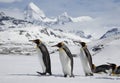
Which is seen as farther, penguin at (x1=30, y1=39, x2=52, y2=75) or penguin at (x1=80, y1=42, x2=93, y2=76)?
penguin at (x1=80, y1=42, x2=93, y2=76)

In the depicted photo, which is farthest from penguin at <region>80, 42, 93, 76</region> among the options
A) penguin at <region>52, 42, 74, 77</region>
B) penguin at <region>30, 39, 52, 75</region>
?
penguin at <region>30, 39, 52, 75</region>

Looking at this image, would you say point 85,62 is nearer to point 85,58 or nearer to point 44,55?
point 85,58

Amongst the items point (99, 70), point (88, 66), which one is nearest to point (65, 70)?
point (88, 66)

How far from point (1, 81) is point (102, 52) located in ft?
118

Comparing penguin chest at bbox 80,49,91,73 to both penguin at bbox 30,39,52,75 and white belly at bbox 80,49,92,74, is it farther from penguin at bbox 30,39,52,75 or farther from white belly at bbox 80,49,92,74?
penguin at bbox 30,39,52,75

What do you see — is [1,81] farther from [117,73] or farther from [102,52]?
[102,52]

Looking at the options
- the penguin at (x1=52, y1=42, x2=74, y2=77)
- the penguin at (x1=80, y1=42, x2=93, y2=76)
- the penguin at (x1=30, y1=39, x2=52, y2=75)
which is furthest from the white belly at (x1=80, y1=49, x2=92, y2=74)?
the penguin at (x1=30, y1=39, x2=52, y2=75)

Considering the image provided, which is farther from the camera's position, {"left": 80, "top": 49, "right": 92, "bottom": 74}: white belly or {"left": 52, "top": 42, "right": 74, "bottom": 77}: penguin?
{"left": 80, "top": 49, "right": 92, "bottom": 74}: white belly

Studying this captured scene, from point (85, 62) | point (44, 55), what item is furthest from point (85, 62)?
point (44, 55)

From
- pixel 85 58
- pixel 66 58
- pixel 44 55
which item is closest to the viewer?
pixel 66 58

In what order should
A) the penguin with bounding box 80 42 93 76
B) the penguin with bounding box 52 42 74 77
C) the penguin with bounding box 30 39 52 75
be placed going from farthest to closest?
the penguin with bounding box 80 42 93 76, the penguin with bounding box 30 39 52 75, the penguin with bounding box 52 42 74 77

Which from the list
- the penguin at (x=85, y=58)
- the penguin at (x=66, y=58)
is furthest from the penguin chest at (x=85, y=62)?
the penguin at (x=66, y=58)

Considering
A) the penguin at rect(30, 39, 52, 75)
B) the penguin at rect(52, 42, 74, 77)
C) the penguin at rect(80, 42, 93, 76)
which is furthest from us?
the penguin at rect(80, 42, 93, 76)

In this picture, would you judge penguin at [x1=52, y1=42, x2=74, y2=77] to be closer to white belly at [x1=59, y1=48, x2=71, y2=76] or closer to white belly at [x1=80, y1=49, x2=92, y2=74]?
white belly at [x1=59, y1=48, x2=71, y2=76]
